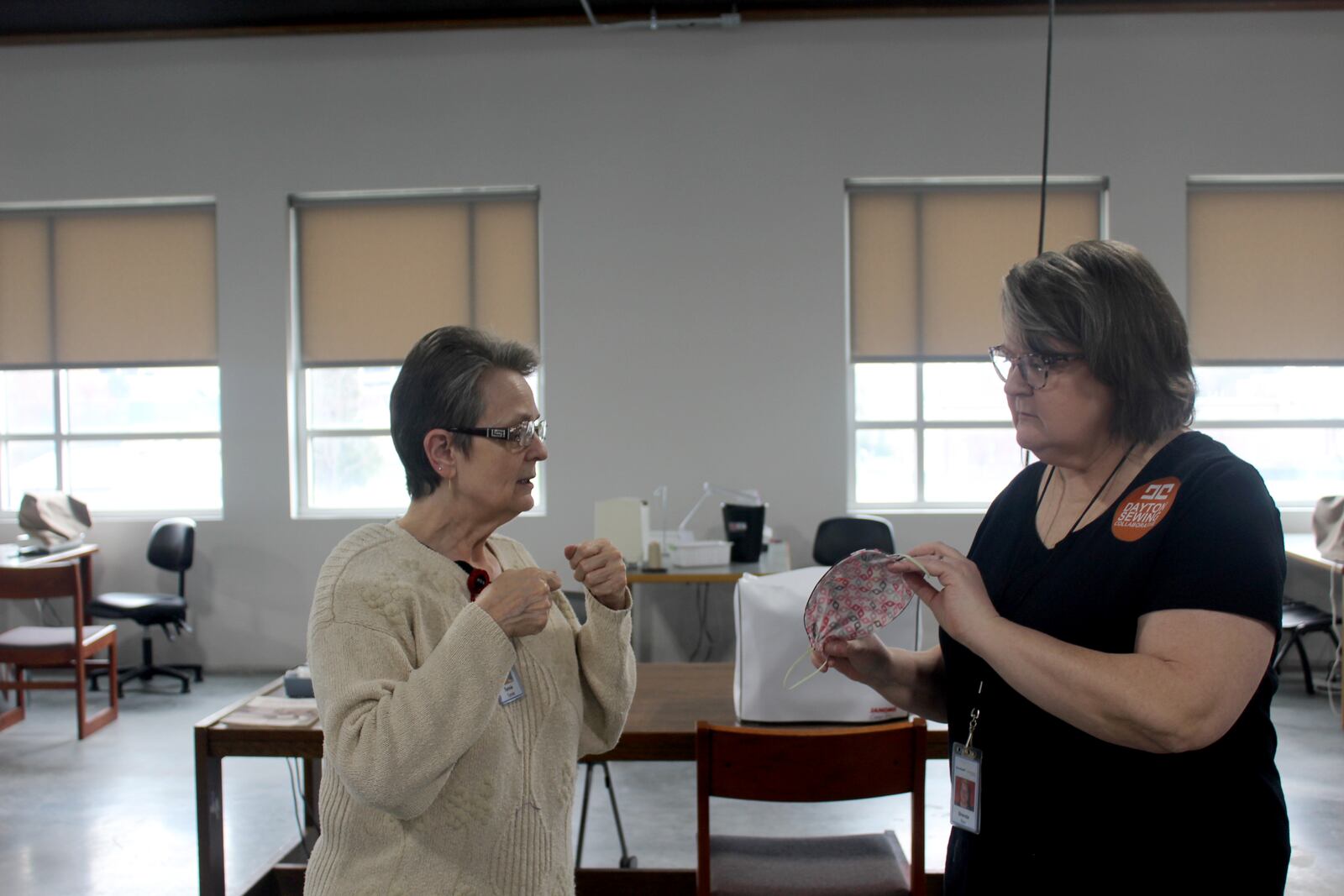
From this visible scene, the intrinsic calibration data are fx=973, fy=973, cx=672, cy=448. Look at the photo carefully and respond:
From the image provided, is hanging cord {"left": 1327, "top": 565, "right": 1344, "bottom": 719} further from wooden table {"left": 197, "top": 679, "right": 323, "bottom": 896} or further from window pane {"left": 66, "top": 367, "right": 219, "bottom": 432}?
window pane {"left": 66, "top": 367, "right": 219, "bottom": 432}

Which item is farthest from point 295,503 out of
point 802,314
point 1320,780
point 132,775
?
point 1320,780

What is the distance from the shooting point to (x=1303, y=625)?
478 centimetres

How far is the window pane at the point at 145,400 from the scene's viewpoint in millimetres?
6105

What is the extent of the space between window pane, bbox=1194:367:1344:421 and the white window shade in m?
0.13

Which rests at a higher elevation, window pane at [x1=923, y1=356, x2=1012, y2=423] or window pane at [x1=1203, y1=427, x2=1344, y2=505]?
window pane at [x1=923, y1=356, x2=1012, y2=423]

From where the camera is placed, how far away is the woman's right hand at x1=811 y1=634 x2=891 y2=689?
143 cm

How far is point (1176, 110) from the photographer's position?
5.64 metres

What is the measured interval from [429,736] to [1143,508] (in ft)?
2.97

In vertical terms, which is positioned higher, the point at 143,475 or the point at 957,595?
the point at 957,595

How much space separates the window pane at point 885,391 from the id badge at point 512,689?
4.74 m

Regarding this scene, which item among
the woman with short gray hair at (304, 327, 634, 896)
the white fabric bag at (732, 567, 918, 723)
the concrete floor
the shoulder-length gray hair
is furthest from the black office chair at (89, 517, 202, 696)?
the shoulder-length gray hair

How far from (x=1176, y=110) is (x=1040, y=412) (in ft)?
17.8

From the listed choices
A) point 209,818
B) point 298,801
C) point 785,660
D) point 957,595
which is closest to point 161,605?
point 298,801

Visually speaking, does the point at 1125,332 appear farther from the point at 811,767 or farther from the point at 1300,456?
the point at 1300,456
